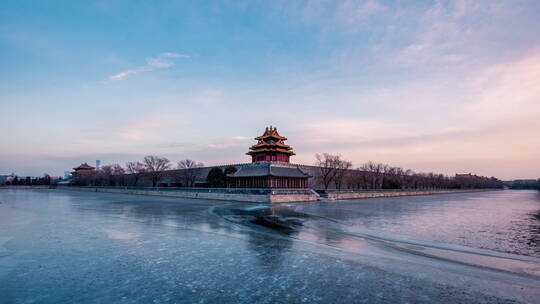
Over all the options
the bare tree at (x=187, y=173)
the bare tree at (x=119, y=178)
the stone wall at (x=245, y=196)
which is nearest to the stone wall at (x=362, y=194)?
the stone wall at (x=245, y=196)

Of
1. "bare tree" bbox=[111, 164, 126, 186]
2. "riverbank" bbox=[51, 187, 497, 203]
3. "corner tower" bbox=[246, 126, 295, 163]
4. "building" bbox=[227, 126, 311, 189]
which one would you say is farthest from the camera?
"bare tree" bbox=[111, 164, 126, 186]

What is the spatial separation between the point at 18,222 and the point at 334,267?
1965cm

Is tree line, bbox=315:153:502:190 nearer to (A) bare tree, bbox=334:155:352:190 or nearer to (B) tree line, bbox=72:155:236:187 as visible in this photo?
(A) bare tree, bbox=334:155:352:190

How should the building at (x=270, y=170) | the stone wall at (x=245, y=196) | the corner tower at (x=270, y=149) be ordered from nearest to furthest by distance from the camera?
the stone wall at (x=245, y=196)
the building at (x=270, y=170)
the corner tower at (x=270, y=149)

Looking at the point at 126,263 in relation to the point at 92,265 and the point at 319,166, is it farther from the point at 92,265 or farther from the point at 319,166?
the point at 319,166

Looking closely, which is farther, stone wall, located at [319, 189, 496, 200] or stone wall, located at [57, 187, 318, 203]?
stone wall, located at [319, 189, 496, 200]

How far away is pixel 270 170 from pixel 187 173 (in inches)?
1007

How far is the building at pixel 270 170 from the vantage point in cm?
4662

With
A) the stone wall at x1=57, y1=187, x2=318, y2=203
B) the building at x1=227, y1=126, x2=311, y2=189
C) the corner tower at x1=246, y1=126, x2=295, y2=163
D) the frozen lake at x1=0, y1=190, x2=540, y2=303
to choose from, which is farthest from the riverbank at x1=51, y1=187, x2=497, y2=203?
the frozen lake at x1=0, y1=190, x2=540, y2=303

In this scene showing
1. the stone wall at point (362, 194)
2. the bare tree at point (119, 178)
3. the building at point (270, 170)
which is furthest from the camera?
the bare tree at point (119, 178)

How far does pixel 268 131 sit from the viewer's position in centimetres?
5588

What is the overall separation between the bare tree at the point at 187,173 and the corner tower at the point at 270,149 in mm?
16582

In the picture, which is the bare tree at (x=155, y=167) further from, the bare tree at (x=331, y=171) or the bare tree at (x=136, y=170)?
the bare tree at (x=331, y=171)

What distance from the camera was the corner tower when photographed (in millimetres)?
54094
